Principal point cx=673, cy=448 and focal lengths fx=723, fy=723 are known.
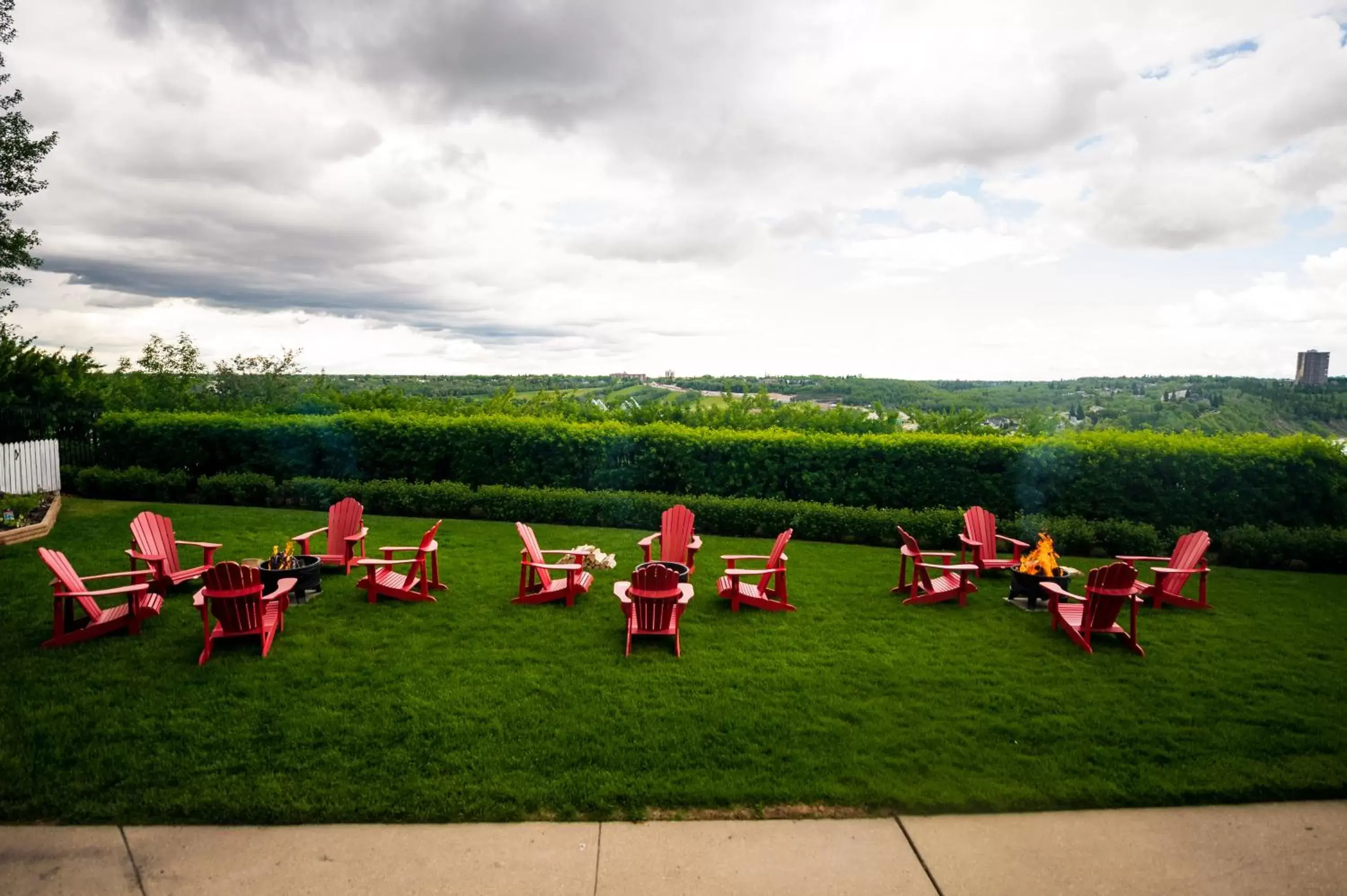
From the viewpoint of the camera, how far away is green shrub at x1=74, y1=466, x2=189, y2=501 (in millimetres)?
A: 14641

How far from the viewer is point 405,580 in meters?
8.44

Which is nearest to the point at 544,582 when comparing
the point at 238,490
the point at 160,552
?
the point at 160,552

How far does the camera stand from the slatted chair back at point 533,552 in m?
8.22

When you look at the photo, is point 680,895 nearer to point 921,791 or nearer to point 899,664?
point 921,791

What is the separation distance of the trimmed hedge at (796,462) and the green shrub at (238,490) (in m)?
0.66

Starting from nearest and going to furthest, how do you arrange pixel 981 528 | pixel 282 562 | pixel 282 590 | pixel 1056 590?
pixel 282 590 < pixel 1056 590 < pixel 282 562 < pixel 981 528

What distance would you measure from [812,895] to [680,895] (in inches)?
25.8

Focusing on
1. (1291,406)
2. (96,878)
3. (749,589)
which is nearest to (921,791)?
(749,589)

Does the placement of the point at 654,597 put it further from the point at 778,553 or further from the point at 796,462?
the point at 796,462

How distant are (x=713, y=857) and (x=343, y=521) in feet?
24.1

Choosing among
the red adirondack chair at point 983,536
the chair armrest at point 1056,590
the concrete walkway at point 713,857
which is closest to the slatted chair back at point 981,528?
the red adirondack chair at point 983,536

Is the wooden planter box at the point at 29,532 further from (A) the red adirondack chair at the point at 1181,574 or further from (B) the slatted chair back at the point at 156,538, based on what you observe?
(A) the red adirondack chair at the point at 1181,574

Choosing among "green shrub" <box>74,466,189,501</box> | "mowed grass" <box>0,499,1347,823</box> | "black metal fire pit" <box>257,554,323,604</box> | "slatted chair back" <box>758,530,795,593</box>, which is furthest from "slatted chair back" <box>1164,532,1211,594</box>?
"green shrub" <box>74,466,189,501</box>

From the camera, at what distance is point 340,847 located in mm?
3904
